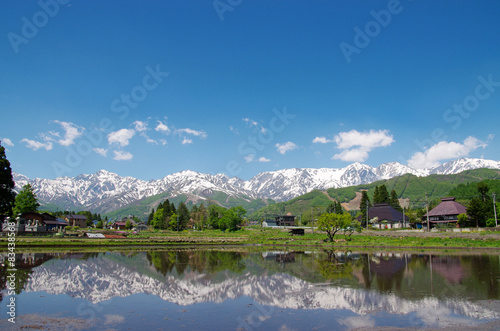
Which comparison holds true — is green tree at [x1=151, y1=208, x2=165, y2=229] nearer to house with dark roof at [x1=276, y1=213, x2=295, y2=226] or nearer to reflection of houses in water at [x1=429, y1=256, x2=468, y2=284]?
house with dark roof at [x1=276, y1=213, x2=295, y2=226]

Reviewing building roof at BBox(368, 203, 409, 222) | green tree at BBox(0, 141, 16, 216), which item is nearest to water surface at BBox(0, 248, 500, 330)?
green tree at BBox(0, 141, 16, 216)

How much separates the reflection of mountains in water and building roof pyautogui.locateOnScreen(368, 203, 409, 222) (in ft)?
303

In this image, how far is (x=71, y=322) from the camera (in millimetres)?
14320

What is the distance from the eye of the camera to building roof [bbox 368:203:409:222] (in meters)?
109

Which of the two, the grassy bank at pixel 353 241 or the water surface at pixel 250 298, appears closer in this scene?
the water surface at pixel 250 298

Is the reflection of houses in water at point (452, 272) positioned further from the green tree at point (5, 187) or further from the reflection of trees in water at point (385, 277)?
the green tree at point (5, 187)

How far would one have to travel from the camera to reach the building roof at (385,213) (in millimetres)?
109350

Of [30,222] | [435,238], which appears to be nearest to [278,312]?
[435,238]

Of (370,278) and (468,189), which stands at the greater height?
(468,189)

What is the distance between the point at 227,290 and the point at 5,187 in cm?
4075

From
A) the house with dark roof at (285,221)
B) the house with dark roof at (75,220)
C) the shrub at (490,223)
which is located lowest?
the house with dark roof at (285,221)

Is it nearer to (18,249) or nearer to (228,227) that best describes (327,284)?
(18,249)

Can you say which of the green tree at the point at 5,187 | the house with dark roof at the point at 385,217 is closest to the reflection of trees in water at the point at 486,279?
the green tree at the point at 5,187

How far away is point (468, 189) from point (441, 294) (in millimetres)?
202972
